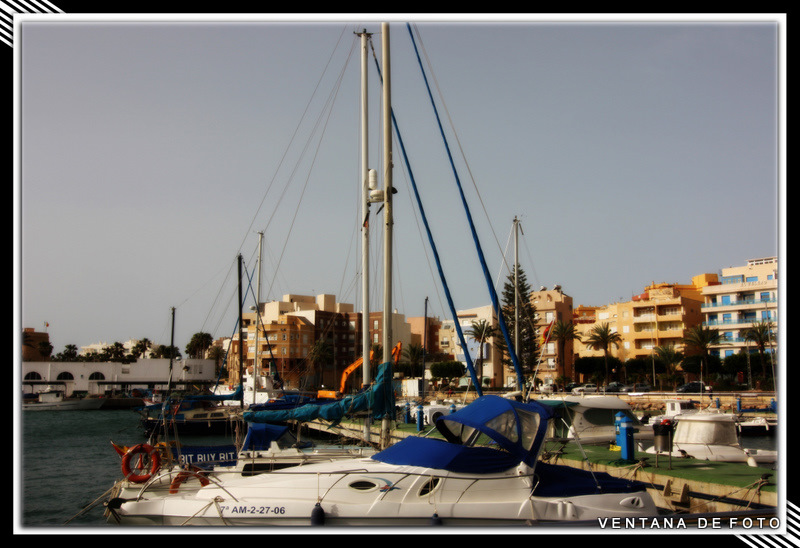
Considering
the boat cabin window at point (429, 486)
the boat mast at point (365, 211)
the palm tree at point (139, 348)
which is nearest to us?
the boat cabin window at point (429, 486)

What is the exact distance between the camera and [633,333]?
94.0 meters

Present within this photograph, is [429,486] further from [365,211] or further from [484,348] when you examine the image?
[484,348]

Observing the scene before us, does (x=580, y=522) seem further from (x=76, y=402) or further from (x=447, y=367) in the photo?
(x=76, y=402)

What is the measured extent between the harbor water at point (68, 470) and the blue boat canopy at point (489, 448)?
5.50 meters

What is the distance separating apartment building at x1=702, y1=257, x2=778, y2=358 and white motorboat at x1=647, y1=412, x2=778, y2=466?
65846 millimetres

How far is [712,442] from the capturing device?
20562 millimetres

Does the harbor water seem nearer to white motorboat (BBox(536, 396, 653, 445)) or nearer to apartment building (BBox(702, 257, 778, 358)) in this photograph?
white motorboat (BBox(536, 396, 653, 445))

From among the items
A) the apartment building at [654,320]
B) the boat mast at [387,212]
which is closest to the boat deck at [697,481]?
the boat mast at [387,212]

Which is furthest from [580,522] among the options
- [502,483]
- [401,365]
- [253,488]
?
[401,365]

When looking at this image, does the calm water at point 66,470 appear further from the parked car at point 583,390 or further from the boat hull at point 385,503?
the parked car at point 583,390

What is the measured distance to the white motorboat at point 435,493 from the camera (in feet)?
40.1

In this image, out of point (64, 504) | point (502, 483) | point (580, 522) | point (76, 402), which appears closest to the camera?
point (580, 522)

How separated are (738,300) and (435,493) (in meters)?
83.0

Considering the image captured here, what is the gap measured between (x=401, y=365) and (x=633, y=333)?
32.9 meters
